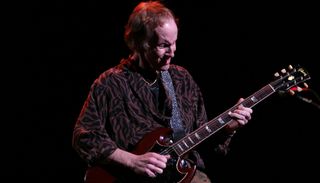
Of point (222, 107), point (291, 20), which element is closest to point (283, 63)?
point (291, 20)

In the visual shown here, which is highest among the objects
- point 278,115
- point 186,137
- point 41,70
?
point 41,70

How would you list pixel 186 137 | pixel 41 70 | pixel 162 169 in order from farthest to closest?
pixel 41 70
pixel 186 137
pixel 162 169

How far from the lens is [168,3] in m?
4.36

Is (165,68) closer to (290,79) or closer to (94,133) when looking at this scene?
A: (94,133)

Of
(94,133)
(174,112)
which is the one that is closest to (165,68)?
(174,112)

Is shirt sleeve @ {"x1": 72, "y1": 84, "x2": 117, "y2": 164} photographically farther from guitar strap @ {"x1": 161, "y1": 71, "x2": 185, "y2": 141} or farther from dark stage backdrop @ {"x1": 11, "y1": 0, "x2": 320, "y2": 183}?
dark stage backdrop @ {"x1": 11, "y1": 0, "x2": 320, "y2": 183}

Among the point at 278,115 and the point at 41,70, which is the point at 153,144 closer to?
the point at 41,70

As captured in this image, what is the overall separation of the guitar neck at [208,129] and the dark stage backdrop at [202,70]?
3.26ft

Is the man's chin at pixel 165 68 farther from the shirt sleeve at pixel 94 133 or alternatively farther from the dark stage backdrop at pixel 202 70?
the dark stage backdrop at pixel 202 70

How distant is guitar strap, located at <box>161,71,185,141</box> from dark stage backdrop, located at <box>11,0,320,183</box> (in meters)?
1.00

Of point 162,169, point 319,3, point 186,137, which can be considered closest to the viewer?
point 162,169

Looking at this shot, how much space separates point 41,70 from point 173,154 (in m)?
1.60

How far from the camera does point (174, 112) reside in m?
3.17

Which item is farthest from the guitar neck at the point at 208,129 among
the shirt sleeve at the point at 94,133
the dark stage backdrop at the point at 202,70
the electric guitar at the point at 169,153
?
the dark stage backdrop at the point at 202,70
